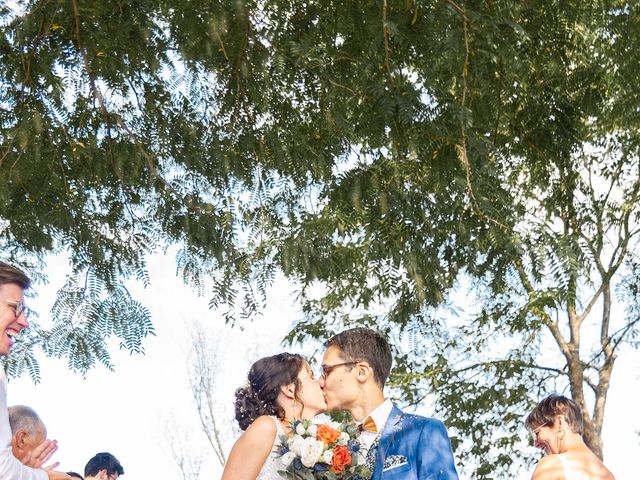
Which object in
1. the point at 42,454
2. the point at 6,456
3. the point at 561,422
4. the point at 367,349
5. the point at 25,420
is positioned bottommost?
the point at 6,456

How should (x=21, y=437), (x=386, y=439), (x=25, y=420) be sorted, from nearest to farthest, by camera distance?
1. (x=386, y=439)
2. (x=21, y=437)
3. (x=25, y=420)

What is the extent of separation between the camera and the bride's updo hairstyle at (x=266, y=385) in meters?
4.16

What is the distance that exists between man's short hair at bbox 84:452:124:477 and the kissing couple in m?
2.29

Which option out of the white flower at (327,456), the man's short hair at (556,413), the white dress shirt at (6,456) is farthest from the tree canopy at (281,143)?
the white dress shirt at (6,456)

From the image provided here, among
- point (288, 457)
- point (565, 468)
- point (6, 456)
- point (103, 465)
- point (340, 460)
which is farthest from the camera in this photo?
point (103, 465)

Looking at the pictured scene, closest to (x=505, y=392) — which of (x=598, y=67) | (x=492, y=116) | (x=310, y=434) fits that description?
(x=598, y=67)

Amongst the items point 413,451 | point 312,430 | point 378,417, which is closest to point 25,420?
point 312,430

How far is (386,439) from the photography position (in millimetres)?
3348

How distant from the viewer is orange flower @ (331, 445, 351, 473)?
3523 millimetres

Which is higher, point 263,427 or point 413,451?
point 263,427

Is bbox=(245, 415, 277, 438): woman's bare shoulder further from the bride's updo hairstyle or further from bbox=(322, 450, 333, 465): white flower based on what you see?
bbox=(322, 450, 333, 465): white flower

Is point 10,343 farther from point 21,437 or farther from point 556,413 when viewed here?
point 556,413

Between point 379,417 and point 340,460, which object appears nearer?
point 379,417

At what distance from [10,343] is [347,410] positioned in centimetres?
123
